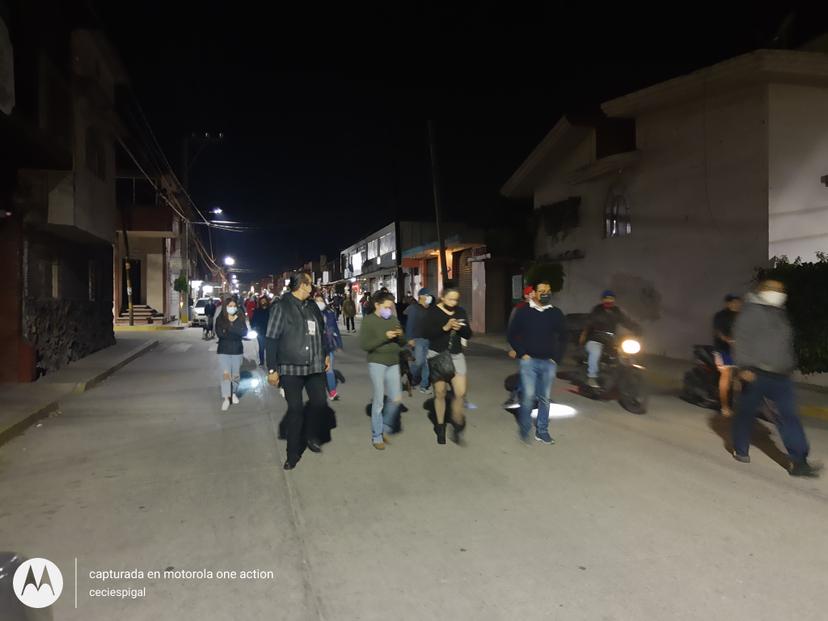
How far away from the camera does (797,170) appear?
12.6 metres

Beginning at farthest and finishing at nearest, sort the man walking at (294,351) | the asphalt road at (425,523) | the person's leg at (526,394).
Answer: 1. the person's leg at (526,394)
2. the man walking at (294,351)
3. the asphalt road at (425,523)

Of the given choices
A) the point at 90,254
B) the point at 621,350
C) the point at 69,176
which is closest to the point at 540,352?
the point at 621,350

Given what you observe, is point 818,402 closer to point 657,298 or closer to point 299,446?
point 657,298

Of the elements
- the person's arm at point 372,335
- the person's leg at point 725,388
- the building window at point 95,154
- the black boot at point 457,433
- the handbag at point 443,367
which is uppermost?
the building window at point 95,154

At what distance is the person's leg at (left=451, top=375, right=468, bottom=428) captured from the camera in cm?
695

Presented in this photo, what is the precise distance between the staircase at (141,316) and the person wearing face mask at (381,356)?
1121 inches

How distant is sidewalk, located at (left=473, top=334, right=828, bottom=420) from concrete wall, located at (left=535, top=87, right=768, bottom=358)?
80cm

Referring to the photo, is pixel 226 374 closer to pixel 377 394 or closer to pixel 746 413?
pixel 377 394

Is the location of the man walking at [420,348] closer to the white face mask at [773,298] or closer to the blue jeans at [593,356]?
the blue jeans at [593,356]

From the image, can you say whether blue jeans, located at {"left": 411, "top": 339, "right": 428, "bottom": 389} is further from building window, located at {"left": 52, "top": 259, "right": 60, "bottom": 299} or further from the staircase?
the staircase

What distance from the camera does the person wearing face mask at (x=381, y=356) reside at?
6.60 m

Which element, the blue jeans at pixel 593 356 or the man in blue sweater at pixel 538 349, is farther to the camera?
the blue jeans at pixel 593 356

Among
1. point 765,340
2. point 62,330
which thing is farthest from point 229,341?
point 62,330

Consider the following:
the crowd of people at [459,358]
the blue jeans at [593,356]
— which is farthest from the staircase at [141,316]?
the blue jeans at [593,356]
